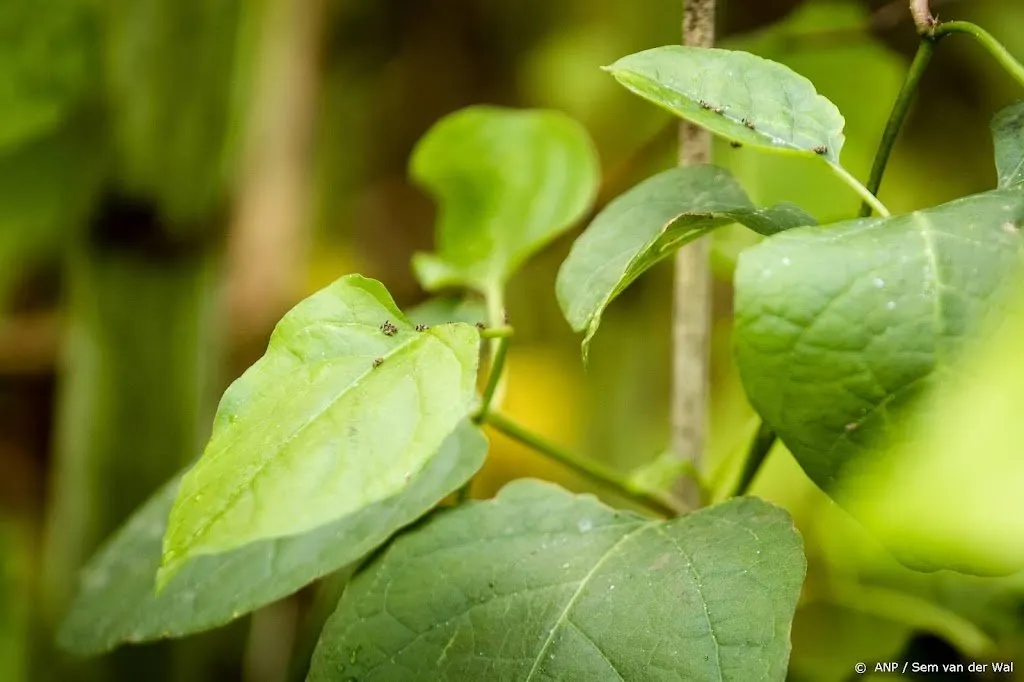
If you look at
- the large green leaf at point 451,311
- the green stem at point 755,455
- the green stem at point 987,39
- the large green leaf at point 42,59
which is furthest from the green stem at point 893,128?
the large green leaf at point 42,59

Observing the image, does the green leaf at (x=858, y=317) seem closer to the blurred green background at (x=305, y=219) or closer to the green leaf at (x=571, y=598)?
the green leaf at (x=571, y=598)

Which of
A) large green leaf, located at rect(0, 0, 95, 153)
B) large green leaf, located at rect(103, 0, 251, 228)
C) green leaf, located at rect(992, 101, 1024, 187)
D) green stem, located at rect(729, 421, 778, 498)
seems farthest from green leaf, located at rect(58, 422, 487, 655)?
large green leaf, located at rect(0, 0, 95, 153)

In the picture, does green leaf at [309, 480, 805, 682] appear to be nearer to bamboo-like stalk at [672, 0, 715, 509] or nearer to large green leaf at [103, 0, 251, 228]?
bamboo-like stalk at [672, 0, 715, 509]

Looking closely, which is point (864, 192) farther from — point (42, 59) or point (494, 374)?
point (42, 59)

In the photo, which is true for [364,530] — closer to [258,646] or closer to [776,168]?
[776,168]

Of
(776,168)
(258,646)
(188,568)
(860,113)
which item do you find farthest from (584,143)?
(258,646)
